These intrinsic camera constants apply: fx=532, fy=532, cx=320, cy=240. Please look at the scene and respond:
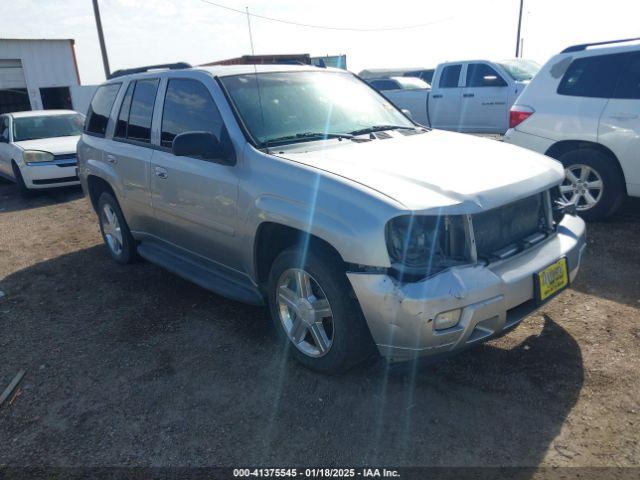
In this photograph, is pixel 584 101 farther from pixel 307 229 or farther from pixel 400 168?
pixel 307 229

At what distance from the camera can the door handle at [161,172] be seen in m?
4.20

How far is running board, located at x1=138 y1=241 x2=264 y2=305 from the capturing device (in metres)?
3.67

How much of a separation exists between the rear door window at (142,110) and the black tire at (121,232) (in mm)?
840

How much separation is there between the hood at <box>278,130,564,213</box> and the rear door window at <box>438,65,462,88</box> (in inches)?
353

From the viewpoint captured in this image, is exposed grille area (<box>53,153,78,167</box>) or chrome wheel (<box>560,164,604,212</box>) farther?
exposed grille area (<box>53,153,78,167</box>)

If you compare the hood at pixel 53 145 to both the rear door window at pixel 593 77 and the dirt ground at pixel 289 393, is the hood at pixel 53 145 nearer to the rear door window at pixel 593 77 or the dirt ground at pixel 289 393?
the dirt ground at pixel 289 393

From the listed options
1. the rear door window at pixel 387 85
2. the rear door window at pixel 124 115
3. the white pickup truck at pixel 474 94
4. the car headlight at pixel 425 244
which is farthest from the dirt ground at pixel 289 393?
the rear door window at pixel 387 85

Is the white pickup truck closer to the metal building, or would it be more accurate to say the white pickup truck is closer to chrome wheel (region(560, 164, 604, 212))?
chrome wheel (region(560, 164, 604, 212))

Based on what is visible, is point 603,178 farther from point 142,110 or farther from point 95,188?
point 95,188

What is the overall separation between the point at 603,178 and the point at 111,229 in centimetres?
522

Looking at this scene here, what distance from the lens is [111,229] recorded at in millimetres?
5664

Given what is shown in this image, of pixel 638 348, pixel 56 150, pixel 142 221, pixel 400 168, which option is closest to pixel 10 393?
pixel 142 221

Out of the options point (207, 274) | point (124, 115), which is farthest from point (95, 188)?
point (207, 274)

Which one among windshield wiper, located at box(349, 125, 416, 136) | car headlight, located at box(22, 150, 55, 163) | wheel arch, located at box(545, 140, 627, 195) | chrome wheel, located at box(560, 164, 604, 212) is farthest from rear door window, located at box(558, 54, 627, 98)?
car headlight, located at box(22, 150, 55, 163)
